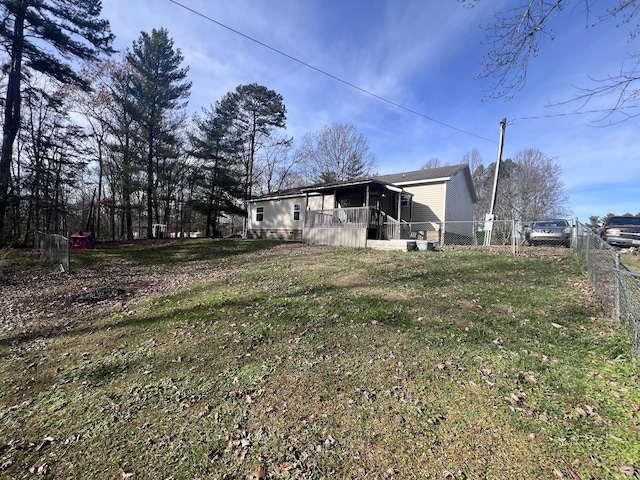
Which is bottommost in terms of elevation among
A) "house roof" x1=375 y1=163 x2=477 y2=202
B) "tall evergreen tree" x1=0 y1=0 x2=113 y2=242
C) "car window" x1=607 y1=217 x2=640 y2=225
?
"car window" x1=607 y1=217 x2=640 y2=225

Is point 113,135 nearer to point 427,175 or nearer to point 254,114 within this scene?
point 254,114

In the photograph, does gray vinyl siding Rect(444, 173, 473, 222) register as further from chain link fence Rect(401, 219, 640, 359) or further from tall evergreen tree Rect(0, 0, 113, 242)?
→ tall evergreen tree Rect(0, 0, 113, 242)

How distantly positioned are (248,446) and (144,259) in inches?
515

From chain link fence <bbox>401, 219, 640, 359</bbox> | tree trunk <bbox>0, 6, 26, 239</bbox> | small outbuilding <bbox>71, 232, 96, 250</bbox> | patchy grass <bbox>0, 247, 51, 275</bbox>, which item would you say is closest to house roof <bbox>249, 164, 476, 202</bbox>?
chain link fence <bbox>401, 219, 640, 359</bbox>

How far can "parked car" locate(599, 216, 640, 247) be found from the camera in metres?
10.1

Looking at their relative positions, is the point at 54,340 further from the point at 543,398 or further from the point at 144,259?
the point at 144,259

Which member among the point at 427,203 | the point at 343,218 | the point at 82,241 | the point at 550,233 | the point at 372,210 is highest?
the point at 427,203

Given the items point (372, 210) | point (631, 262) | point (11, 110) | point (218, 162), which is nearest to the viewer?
point (631, 262)

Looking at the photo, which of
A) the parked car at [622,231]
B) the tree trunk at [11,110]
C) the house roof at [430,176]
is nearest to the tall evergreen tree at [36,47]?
the tree trunk at [11,110]

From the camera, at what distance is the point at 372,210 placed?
1458 centimetres

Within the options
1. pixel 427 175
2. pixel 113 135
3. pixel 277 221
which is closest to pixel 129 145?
pixel 113 135

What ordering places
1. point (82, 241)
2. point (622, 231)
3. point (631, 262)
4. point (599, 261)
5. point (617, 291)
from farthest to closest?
point (82, 241)
point (622, 231)
point (631, 262)
point (599, 261)
point (617, 291)

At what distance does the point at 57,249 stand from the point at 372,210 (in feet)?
45.1

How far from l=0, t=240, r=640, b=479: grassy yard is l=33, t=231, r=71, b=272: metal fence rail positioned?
6026mm
